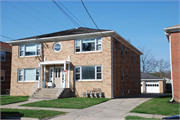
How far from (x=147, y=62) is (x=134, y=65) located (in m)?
25.4

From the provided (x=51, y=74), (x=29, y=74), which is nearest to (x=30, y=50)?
(x=29, y=74)

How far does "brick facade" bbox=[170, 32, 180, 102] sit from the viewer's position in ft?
49.1

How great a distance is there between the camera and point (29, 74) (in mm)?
22312

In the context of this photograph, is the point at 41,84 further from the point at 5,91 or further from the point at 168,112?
the point at 168,112

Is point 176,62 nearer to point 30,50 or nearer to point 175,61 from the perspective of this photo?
point 175,61

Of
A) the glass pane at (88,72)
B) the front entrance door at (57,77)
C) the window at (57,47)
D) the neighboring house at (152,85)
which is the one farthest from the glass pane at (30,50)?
the neighboring house at (152,85)

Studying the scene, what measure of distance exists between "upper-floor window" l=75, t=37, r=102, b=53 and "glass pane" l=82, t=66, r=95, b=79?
1828 mm

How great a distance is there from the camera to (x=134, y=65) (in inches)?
1101

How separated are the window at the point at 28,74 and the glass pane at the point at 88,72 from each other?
18.7ft

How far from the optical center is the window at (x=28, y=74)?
72.1ft

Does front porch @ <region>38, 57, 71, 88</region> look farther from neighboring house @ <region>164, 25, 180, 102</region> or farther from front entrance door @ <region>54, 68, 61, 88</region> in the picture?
neighboring house @ <region>164, 25, 180, 102</region>

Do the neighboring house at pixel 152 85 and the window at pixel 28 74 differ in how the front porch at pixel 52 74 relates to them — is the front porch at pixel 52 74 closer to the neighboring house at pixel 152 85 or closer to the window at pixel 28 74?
the window at pixel 28 74

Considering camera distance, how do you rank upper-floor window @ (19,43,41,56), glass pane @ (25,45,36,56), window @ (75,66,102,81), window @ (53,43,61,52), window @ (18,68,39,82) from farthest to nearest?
1. glass pane @ (25,45,36,56)
2. upper-floor window @ (19,43,41,56)
3. window @ (18,68,39,82)
4. window @ (53,43,61,52)
5. window @ (75,66,102,81)

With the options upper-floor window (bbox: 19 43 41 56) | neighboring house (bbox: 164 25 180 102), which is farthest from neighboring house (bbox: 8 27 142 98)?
neighboring house (bbox: 164 25 180 102)
